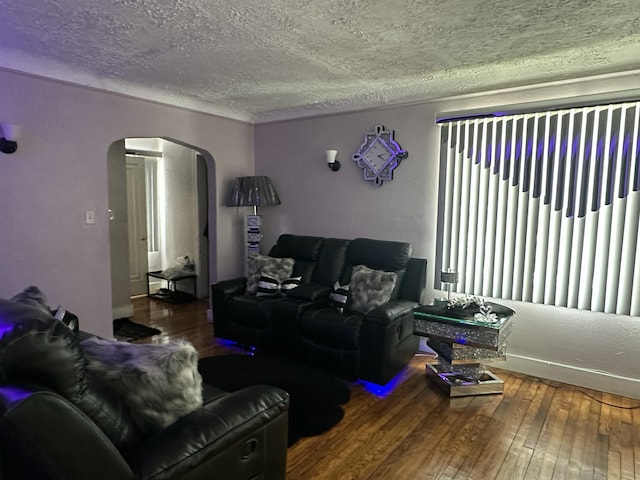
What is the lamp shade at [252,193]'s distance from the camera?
14.9 ft

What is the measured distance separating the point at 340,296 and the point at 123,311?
2.91 meters

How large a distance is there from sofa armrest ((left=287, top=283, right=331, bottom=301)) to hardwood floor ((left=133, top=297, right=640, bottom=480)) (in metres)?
0.86

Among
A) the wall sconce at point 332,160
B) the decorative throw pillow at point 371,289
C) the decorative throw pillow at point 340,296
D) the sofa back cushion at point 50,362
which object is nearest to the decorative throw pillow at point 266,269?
the decorative throw pillow at point 340,296

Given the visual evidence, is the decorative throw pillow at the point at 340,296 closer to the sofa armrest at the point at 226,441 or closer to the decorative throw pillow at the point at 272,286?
the decorative throw pillow at the point at 272,286

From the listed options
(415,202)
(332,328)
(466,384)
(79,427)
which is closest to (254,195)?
(415,202)

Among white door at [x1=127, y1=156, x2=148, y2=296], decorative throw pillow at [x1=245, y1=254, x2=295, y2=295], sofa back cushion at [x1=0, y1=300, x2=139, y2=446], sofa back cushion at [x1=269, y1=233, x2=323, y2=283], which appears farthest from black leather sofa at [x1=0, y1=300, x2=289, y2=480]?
white door at [x1=127, y1=156, x2=148, y2=296]

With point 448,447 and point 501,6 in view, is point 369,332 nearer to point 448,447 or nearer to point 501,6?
point 448,447

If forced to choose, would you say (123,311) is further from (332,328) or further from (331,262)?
(332,328)

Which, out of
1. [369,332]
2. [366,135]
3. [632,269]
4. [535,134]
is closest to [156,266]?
[366,135]

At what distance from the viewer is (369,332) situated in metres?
3.12

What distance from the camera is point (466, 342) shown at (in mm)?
3045

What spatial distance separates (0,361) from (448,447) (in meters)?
2.29

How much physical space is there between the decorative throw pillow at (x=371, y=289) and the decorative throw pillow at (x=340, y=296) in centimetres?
11

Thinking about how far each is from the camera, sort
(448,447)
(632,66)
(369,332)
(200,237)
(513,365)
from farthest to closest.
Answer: (200,237), (513,365), (369,332), (632,66), (448,447)
